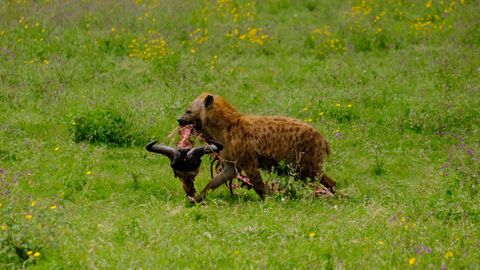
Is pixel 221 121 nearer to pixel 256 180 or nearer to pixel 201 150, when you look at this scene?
pixel 201 150

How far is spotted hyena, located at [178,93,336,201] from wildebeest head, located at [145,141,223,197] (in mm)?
180

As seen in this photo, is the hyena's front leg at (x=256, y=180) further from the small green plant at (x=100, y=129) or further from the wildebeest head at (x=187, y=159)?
the small green plant at (x=100, y=129)

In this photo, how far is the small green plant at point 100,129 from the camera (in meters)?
12.1

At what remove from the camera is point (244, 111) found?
13898mm

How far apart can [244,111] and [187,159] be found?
4238 millimetres

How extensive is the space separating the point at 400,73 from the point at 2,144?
23.8 ft

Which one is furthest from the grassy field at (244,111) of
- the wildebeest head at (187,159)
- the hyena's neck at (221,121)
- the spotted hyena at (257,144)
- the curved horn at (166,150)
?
the hyena's neck at (221,121)

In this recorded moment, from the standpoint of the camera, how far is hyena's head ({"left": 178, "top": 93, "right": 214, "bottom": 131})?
10.1m

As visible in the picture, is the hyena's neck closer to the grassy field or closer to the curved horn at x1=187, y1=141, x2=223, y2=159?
the curved horn at x1=187, y1=141, x2=223, y2=159

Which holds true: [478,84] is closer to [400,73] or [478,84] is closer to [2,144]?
[400,73]

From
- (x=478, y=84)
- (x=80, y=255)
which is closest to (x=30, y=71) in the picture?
(x=478, y=84)

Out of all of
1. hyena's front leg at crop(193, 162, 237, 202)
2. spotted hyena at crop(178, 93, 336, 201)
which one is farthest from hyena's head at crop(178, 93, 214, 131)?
hyena's front leg at crop(193, 162, 237, 202)

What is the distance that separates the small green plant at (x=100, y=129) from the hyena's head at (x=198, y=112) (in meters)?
2.13

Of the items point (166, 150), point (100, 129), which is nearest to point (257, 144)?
point (166, 150)
